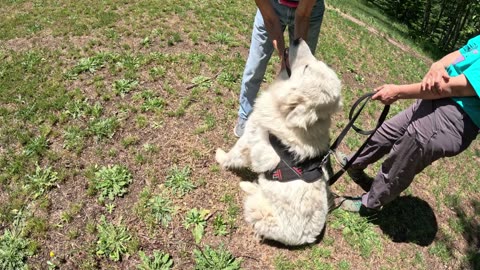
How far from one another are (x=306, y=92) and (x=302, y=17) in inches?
36.1

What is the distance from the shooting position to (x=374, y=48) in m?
Result: 9.78

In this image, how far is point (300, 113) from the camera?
3.12m

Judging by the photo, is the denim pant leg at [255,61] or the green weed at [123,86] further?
the green weed at [123,86]

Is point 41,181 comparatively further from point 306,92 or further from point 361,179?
point 361,179

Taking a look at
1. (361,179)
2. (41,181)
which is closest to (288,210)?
(361,179)

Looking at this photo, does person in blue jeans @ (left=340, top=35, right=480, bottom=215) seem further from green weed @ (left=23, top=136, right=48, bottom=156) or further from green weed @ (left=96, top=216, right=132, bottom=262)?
green weed @ (left=23, top=136, right=48, bottom=156)

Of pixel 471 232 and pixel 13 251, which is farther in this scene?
pixel 471 232

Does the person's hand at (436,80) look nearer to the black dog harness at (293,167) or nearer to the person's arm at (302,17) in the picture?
the black dog harness at (293,167)

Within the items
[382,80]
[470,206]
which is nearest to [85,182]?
[470,206]

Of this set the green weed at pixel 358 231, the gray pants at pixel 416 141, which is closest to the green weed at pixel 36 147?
the green weed at pixel 358 231

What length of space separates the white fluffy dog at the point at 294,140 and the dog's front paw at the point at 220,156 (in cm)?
59

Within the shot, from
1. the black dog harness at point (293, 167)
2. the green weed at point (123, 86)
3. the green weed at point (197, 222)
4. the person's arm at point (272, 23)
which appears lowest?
the green weed at point (197, 222)

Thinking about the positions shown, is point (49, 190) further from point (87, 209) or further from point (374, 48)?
point (374, 48)

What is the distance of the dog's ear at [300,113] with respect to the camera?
3.11m
